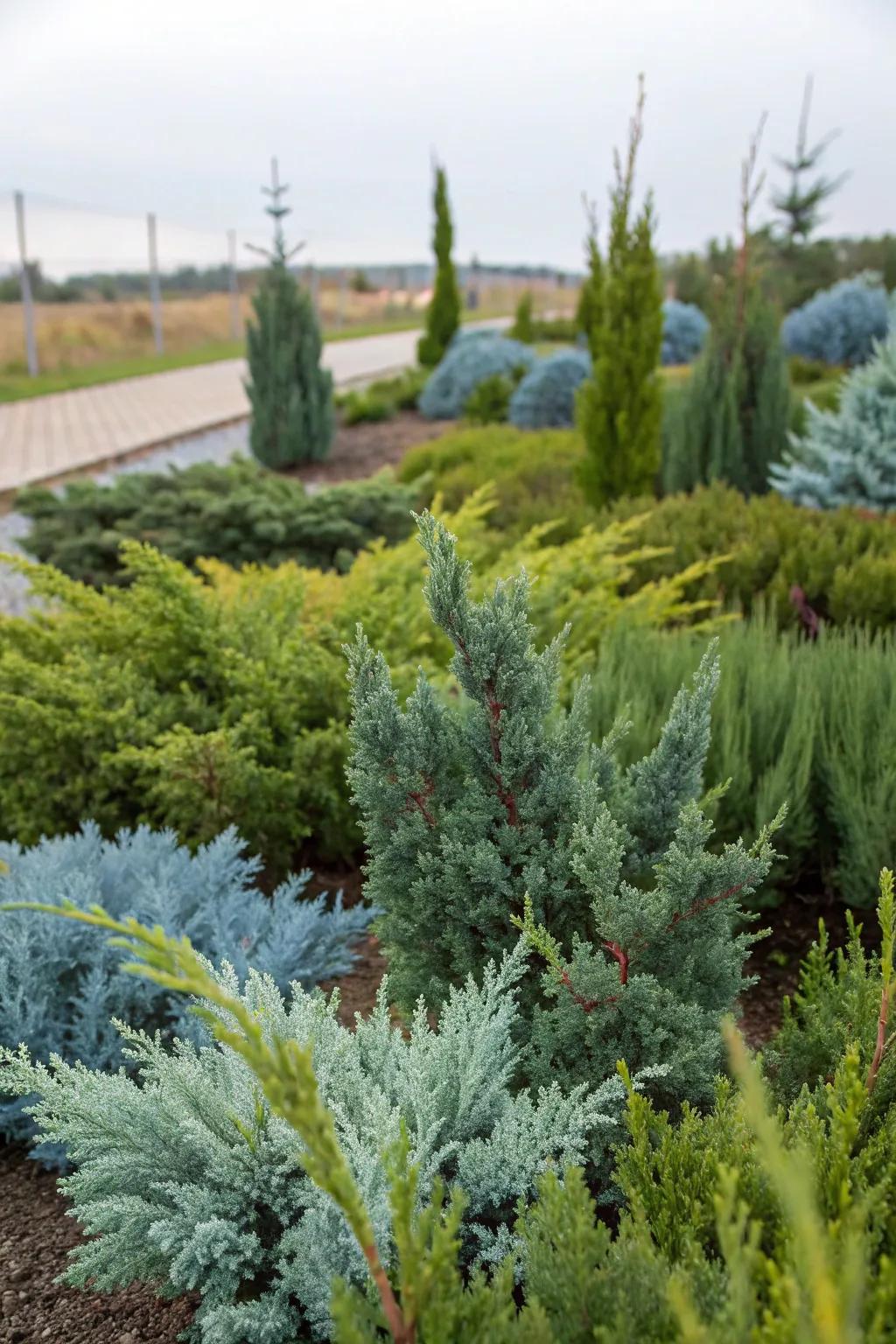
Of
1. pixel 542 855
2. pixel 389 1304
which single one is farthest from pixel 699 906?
pixel 389 1304

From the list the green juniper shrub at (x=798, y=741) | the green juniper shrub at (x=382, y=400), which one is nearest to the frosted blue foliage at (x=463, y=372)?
the green juniper shrub at (x=382, y=400)

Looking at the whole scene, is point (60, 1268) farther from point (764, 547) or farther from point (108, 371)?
point (108, 371)

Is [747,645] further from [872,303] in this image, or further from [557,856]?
[872,303]

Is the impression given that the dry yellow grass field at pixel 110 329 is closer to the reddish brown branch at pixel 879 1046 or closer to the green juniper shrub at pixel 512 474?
the green juniper shrub at pixel 512 474

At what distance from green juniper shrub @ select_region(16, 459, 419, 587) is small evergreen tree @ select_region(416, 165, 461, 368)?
12.5m

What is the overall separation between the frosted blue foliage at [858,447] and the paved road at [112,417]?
6.83 meters

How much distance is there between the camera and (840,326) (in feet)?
54.4

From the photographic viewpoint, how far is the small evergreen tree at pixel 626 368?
664 centimetres

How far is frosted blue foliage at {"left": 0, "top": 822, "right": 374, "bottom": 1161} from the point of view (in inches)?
84.2

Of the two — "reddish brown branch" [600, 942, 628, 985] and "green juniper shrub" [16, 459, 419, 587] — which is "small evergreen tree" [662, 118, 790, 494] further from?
"reddish brown branch" [600, 942, 628, 985]

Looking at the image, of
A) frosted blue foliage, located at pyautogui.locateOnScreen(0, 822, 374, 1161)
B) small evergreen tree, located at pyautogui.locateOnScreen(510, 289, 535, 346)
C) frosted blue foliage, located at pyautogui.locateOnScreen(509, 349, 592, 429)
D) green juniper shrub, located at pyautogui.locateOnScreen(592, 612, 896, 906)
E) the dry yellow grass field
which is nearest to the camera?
frosted blue foliage, located at pyautogui.locateOnScreen(0, 822, 374, 1161)

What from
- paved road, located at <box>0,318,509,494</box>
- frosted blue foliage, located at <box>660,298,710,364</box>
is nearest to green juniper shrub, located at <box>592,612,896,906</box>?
paved road, located at <box>0,318,509,494</box>

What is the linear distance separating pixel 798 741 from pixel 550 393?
9.99 m

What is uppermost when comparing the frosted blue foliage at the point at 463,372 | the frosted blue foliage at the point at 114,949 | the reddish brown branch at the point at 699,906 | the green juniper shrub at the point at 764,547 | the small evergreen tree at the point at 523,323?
the small evergreen tree at the point at 523,323
